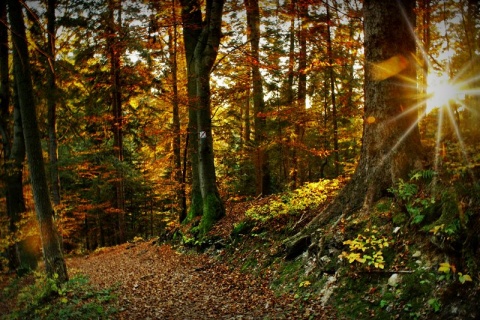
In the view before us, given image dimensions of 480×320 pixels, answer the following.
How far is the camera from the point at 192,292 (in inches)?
294

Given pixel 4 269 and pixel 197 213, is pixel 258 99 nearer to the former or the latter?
pixel 197 213

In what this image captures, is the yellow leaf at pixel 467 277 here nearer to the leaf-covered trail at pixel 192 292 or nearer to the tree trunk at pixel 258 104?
the leaf-covered trail at pixel 192 292

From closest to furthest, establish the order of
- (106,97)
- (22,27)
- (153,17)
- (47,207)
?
1. (22,27)
2. (47,207)
3. (153,17)
4. (106,97)

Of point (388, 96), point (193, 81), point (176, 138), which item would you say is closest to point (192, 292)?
point (388, 96)

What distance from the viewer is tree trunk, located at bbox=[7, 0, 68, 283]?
25.6 ft

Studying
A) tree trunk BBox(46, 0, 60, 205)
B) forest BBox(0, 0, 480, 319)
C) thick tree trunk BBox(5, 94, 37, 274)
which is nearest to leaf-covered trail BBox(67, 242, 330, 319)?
forest BBox(0, 0, 480, 319)

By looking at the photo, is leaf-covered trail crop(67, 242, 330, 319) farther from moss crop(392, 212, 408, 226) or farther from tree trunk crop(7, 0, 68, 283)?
moss crop(392, 212, 408, 226)

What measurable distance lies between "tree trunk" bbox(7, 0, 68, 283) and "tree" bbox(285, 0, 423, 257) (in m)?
7.41

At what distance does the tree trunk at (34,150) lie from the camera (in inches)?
307

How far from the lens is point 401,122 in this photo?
599cm

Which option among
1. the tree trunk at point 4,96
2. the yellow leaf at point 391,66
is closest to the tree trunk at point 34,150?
the tree trunk at point 4,96

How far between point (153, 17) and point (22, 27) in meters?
4.32

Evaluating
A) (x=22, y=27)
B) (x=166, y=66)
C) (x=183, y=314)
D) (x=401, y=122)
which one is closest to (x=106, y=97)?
(x=166, y=66)

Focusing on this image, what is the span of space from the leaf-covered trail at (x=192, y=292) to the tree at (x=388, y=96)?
242 cm
